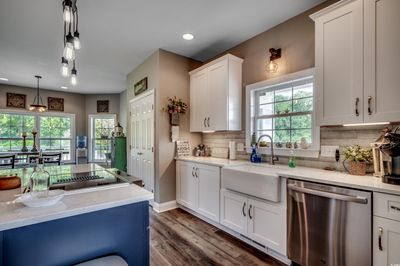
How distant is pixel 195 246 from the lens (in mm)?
2336

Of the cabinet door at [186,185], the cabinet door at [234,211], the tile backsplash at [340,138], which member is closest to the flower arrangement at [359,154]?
the tile backsplash at [340,138]

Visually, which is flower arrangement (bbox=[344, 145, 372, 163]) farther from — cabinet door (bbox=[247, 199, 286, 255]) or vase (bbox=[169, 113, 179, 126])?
vase (bbox=[169, 113, 179, 126])

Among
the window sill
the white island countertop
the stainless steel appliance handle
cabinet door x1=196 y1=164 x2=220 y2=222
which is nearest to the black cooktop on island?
the white island countertop

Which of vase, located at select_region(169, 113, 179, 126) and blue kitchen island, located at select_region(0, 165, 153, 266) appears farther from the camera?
vase, located at select_region(169, 113, 179, 126)

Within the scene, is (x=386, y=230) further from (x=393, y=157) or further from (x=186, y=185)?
(x=186, y=185)

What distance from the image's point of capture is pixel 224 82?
119 inches

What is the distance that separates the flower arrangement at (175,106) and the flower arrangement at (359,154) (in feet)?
8.16

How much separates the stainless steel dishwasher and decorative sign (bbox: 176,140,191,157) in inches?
82.8

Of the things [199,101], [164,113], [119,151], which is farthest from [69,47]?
[119,151]

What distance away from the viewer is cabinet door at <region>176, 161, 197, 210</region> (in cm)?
314

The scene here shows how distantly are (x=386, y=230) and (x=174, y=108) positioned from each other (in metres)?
2.96

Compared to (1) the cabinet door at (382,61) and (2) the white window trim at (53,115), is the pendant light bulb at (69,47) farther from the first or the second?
(2) the white window trim at (53,115)

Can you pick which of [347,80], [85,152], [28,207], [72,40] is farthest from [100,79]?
[347,80]

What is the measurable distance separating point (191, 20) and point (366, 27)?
1.87 metres
